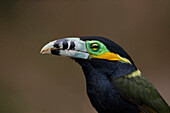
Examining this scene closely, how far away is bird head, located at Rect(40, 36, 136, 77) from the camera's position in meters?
3.37

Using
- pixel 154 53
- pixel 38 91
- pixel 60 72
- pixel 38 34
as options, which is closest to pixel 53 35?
pixel 38 34

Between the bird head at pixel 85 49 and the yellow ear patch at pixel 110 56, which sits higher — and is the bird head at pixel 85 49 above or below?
above

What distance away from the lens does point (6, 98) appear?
8.16 meters

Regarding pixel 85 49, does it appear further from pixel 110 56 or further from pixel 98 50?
pixel 110 56

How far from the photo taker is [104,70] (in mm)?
3416

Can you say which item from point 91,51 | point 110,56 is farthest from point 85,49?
point 110,56

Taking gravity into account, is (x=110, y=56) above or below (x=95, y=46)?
below

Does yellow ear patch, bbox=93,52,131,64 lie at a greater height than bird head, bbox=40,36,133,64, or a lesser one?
lesser

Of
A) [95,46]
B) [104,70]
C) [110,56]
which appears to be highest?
[95,46]

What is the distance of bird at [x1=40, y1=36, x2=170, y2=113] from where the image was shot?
11.1ft

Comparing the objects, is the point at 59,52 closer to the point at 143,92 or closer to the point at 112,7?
the point at 143,92

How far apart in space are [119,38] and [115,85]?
17.7 feet

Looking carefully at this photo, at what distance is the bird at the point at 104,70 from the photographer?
11.1 ft

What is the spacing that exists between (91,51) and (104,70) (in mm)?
259
